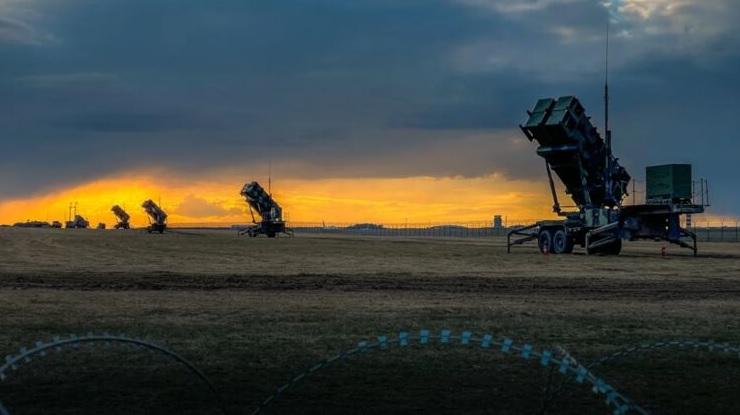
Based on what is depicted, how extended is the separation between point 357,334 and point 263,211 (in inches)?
2945

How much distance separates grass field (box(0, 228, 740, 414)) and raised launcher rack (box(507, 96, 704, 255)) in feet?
40.0

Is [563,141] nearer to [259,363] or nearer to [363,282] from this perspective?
[363,282]

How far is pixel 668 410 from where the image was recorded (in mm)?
8531

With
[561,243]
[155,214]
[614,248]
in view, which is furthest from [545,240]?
[155,214]

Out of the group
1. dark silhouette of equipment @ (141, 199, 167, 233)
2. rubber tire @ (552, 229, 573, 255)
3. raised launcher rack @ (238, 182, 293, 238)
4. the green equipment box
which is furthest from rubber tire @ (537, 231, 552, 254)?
dark silhouette of equipment @ (141, 199, 167, 233)

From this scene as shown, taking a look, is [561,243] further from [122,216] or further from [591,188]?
[122,216]

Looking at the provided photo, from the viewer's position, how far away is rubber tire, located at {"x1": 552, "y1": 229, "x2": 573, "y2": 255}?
42.4m

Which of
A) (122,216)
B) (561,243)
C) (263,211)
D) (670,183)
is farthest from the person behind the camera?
(122,216)

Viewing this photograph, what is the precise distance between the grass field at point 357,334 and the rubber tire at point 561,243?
14205 mm

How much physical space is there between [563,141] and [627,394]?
31083 millimetres

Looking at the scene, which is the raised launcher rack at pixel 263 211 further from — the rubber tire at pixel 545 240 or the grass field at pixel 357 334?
the grass field at pixel 357 334

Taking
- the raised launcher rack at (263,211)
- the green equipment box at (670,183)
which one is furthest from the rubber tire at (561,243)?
the raised launcher rack at (263,211)

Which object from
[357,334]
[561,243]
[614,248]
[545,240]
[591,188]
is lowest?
[357,334]

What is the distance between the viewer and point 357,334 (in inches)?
531
